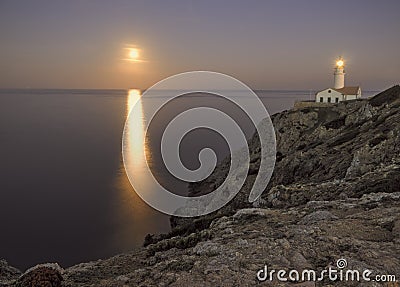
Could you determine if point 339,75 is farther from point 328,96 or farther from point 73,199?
point 73,199

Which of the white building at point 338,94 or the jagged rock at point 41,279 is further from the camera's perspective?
the white building at point 338,94

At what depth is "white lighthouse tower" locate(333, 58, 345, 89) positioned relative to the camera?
64856mm

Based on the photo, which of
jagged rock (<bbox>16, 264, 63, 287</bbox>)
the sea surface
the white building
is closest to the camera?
jagged rock (<bbox>16, 264, 63, 287</bbox>)

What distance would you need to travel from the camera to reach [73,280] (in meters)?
8.24

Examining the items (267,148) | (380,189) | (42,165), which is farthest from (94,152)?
(380,189)

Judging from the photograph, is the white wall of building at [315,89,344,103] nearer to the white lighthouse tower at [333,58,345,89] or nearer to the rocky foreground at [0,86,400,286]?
the white lighthouse tower at [333,58,345,89]

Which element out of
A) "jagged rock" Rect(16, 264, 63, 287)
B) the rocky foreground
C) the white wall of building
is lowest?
"jagged rock" Rect(16, 264, 63, 287)

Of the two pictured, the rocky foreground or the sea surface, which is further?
the sea surface

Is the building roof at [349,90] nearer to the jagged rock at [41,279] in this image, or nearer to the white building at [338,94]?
the white building at [338,94]

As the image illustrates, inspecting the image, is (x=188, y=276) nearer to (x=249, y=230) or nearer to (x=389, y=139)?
(x=249, y=230)

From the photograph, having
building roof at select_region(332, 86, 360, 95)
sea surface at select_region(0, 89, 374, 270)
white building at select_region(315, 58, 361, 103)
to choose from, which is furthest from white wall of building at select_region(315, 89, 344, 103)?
sea surface at select_region(0, 89, 374, 270)

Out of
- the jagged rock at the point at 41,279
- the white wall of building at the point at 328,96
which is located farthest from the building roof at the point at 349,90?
the jagged rock at the point at 41,279

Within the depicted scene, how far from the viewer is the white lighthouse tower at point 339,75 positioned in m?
64.9

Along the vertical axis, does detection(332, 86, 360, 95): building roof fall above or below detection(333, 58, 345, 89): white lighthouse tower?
below
